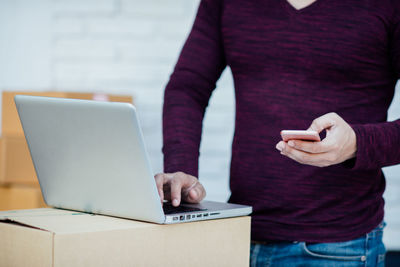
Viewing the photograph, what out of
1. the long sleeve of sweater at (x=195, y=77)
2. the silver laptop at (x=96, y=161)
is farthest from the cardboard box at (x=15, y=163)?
the silver laptop at (x=96, y=161)

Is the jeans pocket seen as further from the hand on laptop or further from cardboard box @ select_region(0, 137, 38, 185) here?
cardboard box @ select_region(0, 137, 38, 185)

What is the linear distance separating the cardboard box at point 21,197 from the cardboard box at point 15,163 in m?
0.03

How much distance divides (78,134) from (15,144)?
43.3 inches

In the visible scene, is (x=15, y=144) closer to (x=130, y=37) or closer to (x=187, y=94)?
(x=130, y=37)

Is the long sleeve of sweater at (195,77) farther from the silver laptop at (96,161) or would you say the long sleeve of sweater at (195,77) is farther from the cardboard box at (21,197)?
the cardboard box at (21,197)

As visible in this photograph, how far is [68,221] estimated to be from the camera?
773 mm

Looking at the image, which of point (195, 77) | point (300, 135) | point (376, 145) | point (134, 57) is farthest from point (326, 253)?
point (134, 57)

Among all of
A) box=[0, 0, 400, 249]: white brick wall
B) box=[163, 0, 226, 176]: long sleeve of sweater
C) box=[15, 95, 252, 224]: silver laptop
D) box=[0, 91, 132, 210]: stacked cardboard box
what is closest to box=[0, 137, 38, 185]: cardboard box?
box=[0, 91, 132, 210]: stacked cardboard box

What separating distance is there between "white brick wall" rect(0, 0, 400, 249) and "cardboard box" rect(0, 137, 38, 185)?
0.42 meters

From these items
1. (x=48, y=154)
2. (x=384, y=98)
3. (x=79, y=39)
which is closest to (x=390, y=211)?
(x=384, y=98)

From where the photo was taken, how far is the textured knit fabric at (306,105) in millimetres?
1034

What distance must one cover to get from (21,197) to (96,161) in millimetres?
1081

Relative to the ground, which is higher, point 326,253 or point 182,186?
point 182,186

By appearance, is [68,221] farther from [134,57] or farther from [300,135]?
[134,57]
